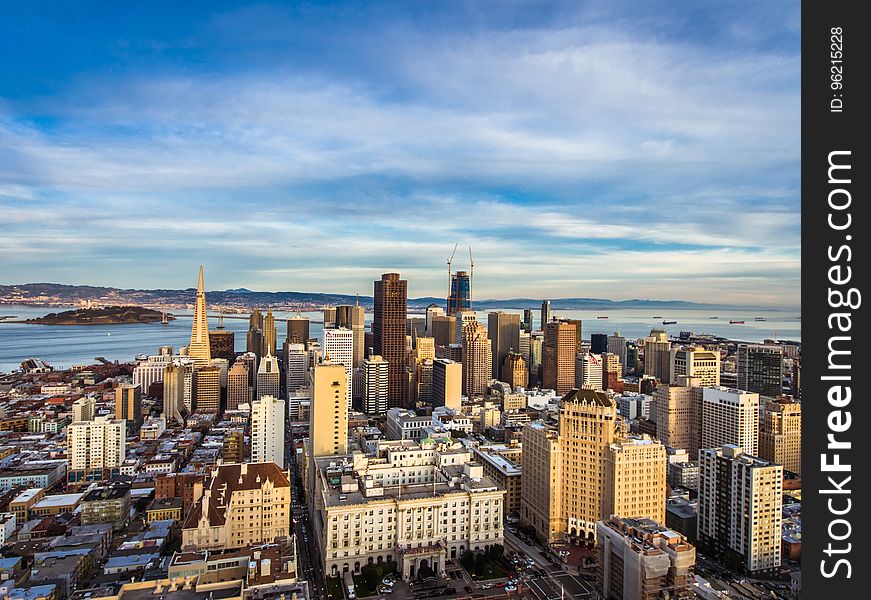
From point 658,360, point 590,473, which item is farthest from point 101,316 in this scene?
point 590,473

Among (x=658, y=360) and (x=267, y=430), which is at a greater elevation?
(x=658, y=360)

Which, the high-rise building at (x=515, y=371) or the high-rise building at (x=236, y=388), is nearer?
the high-rise building at (x=236, y=388)

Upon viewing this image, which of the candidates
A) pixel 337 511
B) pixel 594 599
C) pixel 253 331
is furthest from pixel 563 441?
pixel 253 331

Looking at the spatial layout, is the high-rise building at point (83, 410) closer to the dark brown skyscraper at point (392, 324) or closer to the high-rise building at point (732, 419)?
the dark brown skyscraper at point (392, 324)

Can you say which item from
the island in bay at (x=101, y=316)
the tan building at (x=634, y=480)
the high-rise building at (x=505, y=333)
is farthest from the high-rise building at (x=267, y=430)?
the island in bay at (x=101, y=316)

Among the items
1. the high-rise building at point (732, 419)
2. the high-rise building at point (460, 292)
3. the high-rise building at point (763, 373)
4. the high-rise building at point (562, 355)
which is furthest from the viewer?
the high-rise building at point (460, 292)

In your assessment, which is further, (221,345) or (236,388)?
(221,345)

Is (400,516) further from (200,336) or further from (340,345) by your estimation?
(200,336)

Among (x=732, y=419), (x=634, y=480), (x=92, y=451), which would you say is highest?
(x=732, y=419)
